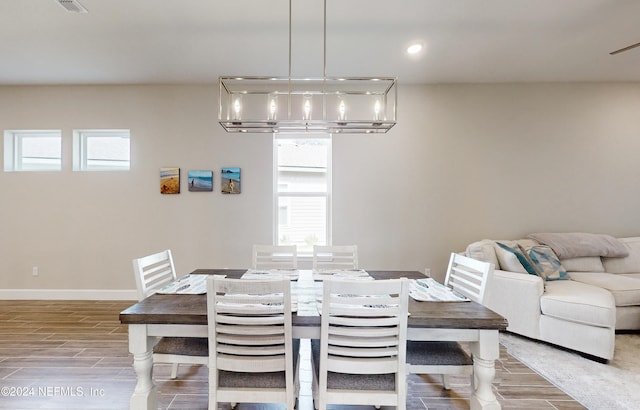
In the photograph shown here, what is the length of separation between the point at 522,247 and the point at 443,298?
2.21 m

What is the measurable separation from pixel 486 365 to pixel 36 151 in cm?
546

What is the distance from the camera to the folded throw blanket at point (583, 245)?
3.28 m

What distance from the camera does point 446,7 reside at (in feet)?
7.61

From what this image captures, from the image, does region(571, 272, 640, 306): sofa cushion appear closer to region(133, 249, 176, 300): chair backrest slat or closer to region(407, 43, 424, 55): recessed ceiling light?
region(407, 43, 424, 55): recessed ceiling light

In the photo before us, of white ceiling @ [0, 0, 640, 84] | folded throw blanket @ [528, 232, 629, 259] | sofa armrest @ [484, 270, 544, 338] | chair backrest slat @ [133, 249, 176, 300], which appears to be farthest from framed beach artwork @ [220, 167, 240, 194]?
folded throw blanket @ [528, 232, 629, 259]

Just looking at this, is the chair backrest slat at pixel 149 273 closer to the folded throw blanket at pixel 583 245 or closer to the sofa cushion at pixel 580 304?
the sofa cushion at pixel 580 304

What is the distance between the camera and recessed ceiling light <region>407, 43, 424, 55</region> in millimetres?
2852

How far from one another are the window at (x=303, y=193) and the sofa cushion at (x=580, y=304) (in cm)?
235

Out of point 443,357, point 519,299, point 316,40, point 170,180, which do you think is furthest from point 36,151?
point 519,299

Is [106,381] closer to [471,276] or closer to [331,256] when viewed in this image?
[331,256]

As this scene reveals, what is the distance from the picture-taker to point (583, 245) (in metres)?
3.31

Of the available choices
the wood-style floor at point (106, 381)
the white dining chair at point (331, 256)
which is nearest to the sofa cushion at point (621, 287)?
the wood-style floor at point (106, 381)

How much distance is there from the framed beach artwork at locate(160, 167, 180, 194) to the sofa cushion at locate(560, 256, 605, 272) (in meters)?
4.67

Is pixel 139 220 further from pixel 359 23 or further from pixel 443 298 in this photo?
pixel 443 298
